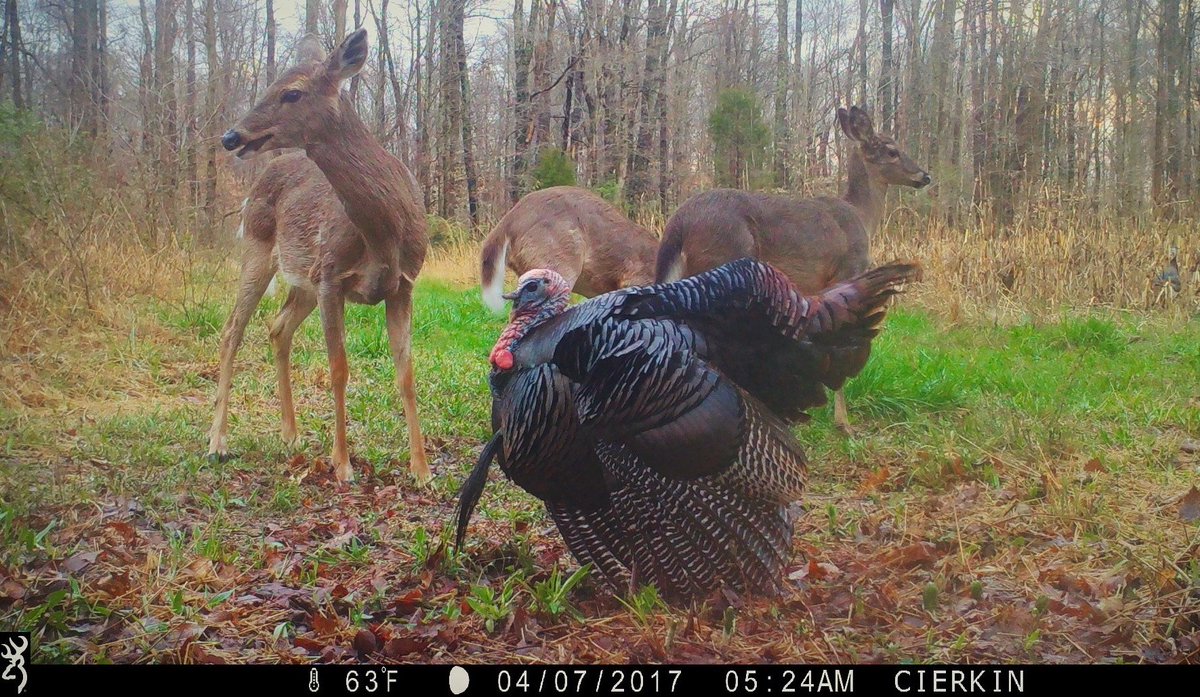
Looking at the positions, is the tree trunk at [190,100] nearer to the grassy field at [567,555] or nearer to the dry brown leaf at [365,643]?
the grassy field at [567,555]

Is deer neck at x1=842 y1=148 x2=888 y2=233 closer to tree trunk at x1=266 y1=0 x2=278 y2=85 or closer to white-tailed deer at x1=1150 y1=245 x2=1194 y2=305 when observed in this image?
white-tailed deer at x1=1150 y1=245 x2=1194 y2=305

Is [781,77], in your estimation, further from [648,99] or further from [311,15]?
[311,15]

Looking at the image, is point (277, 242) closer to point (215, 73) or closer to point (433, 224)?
point (433, 224)

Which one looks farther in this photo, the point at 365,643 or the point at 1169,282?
the point at 1169,282

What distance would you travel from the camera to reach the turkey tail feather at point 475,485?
7.97ft

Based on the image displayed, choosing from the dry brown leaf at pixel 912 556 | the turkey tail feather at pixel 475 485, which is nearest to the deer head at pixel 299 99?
the turkey tail feather at pixel 475 485

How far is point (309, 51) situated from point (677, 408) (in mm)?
1627

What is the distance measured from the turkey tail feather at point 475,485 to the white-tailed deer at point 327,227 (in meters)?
0.73

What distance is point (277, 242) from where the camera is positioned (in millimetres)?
3828

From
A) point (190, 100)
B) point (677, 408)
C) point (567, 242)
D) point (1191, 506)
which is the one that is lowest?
point (1191, 506)

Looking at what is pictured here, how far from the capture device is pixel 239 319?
3568mm

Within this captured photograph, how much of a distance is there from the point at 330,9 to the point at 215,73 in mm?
395

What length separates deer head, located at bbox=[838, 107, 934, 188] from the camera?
105 inches
